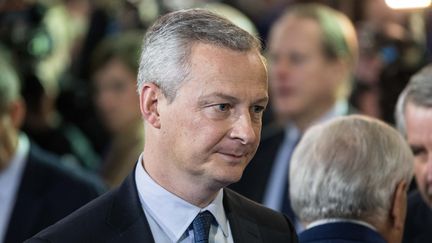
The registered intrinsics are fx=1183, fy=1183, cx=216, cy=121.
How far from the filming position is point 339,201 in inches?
153

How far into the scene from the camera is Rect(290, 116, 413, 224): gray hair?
3.88 metres

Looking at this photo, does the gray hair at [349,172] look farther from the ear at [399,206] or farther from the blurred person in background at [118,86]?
the blurred person in background at [118,86]

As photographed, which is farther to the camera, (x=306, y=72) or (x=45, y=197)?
(x=306, y=72)

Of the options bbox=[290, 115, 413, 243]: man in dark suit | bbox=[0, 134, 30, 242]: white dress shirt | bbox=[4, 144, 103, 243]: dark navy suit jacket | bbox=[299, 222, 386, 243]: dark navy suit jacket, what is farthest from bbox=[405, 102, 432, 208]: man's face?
bbox=[0, 134, 30, 242]: white dress shirt

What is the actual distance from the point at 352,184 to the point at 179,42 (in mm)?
878

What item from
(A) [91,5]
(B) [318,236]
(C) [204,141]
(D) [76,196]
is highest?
(C) [204,141]

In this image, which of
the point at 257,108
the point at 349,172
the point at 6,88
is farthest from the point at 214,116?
the point at 6,88

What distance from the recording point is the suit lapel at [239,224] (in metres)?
3.52

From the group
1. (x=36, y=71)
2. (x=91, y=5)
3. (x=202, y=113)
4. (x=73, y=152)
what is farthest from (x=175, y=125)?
(x=91, y=5)

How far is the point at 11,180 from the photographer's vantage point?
558cm

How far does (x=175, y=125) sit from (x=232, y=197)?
0.44 m

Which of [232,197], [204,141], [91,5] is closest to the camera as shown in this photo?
[204,141]

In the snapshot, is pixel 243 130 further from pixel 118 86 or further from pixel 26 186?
pixel 118 86

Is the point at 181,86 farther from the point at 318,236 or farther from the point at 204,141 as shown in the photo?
the point at 318,236
